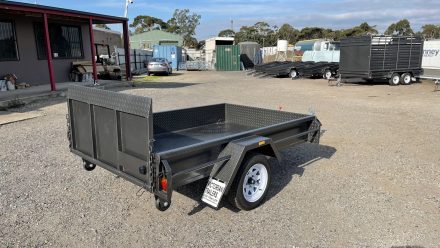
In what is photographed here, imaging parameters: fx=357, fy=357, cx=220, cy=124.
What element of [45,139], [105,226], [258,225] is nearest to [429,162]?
[258,225]

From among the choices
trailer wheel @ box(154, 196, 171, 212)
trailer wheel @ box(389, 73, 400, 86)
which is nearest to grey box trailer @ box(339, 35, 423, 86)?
trailer wheel @ box(389, 73, 400, 86)

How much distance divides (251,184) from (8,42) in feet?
47.5

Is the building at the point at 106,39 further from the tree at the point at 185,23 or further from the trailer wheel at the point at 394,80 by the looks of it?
the tree at the point at 185,23

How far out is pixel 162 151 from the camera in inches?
164

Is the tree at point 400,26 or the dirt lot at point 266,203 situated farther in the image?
the tree at point 400,26


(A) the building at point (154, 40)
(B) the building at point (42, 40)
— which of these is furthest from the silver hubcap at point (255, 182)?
(A) the building at point (154, 40)

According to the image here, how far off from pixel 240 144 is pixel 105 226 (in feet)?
5.70

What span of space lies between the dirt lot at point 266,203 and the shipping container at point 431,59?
50.9ft

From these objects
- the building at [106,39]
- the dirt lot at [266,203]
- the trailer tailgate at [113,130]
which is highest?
the building at [106,39]

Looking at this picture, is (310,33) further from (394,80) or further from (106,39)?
(394,80)

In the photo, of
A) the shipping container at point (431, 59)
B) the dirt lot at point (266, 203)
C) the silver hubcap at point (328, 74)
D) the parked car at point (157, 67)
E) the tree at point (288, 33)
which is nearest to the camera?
the dirt lot at point (266, 203)

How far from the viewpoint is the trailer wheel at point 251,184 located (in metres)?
4.04

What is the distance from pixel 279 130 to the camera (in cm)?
469

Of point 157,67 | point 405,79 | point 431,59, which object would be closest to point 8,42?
point 157,67
